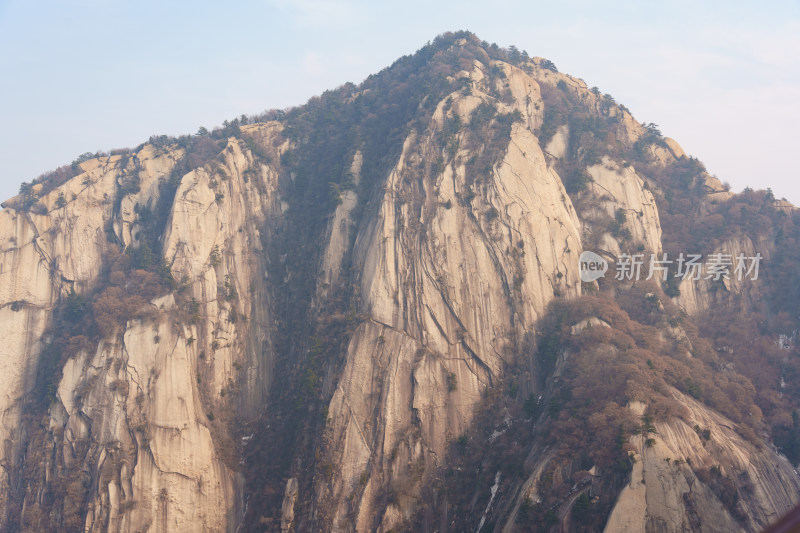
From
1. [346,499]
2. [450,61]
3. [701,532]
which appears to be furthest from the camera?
[450,61]

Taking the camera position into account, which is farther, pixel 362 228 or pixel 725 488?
pixel 362 228

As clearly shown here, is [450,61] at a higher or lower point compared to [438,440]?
higher

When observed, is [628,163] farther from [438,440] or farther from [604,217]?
[438,440]

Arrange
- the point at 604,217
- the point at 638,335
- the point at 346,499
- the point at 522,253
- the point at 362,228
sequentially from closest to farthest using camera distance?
the point at 346,499, the point at 638,335, the point at 522,253, the point at 362,228, the point at 604,217

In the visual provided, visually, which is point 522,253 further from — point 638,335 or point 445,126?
point 445,126

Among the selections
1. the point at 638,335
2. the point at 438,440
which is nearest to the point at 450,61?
the point at 638,335

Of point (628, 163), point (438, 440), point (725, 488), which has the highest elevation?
point (628, 163)
